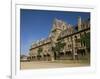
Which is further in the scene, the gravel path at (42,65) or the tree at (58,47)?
the tree at (58,47)

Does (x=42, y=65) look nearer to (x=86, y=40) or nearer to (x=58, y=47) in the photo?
(x=58, y=47)

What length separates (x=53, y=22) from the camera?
96.7 inches

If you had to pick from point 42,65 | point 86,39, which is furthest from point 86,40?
point 42,65

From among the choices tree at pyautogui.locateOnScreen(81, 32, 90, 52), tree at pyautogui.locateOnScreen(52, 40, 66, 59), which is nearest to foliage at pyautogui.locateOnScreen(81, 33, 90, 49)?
tree at pyautogui.locateOnScreen(81, 32, 90, 52)

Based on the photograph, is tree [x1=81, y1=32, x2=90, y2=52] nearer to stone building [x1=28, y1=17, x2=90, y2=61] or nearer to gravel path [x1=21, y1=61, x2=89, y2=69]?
stone building [x1=28, y1=17, x2=90, y2=61]

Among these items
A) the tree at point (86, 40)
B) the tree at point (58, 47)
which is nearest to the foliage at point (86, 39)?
the tree at point (86, 40)

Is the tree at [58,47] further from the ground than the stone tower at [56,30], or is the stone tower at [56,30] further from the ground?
the stone tower at [56,30]

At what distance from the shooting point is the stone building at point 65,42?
2.41 meters

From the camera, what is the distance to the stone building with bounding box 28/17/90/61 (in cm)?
241

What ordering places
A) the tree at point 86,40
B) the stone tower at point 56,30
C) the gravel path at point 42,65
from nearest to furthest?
1. the gravel path at point 42,65
2. the stone tower at point 56,30
3. the tree at point 86,40

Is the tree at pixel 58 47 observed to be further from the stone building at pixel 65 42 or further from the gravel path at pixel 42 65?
the gravel path at pixel 42 65
